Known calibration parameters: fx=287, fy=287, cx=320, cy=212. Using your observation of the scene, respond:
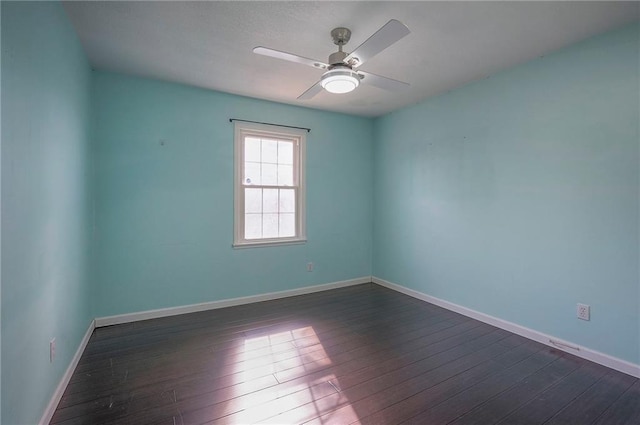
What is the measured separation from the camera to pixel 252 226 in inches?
149

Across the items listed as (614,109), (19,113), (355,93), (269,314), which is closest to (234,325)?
(269,314)

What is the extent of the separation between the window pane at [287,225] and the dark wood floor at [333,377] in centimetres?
125

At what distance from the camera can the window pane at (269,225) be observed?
3.88m

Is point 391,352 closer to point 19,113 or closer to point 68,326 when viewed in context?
point 68,326

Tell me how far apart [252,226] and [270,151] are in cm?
105

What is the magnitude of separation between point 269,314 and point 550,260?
113 inches

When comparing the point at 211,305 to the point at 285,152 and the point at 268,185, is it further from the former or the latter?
the point at 285,152

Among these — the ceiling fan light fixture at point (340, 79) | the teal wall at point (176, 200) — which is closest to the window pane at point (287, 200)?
the teal wall at point (176, 200)

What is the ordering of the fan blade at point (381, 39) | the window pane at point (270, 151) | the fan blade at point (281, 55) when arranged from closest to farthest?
the fan blade at point (381, 39), the fan blade at point (281, 55), the window pane at point (270, 151)

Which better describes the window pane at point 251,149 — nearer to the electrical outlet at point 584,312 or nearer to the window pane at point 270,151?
the window pane at point 270,151

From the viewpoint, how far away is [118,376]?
210cm

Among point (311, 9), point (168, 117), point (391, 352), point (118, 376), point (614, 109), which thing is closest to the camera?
point (311, 9)

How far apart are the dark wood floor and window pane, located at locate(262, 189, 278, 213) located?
144 centimetres

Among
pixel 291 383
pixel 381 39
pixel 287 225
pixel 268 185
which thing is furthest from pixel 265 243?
pixel 381 39
